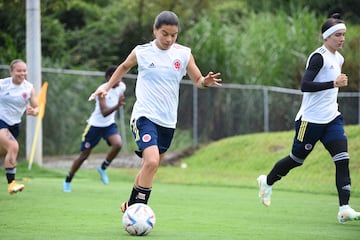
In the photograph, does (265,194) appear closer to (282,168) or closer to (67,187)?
(282,168)

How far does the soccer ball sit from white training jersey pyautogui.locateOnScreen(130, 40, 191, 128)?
1.14m

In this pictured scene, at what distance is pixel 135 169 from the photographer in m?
20.8

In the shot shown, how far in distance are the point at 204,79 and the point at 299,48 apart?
18.3 m

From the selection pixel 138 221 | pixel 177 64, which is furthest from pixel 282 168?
pixel 138 221

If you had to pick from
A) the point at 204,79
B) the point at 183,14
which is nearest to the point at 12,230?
the point at 204,79

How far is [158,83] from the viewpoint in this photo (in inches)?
362

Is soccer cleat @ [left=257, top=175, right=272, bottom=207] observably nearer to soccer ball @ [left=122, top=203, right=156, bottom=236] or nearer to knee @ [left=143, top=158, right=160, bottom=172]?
knee @ [left=143, top=158, right=160, bottom=172]

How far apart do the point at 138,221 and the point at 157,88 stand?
1.61 metres

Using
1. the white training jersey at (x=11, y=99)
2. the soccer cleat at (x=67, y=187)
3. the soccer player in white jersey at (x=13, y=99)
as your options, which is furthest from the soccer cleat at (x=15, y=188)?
the soccer cleat at (x=67, y=187)

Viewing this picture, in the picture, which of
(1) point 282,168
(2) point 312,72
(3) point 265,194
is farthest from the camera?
(3) point 265,194

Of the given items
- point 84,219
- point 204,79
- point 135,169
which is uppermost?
point 204,79

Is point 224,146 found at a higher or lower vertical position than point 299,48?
lower

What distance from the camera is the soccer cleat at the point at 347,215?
953cm

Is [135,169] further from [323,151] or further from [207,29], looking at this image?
[207,29]
